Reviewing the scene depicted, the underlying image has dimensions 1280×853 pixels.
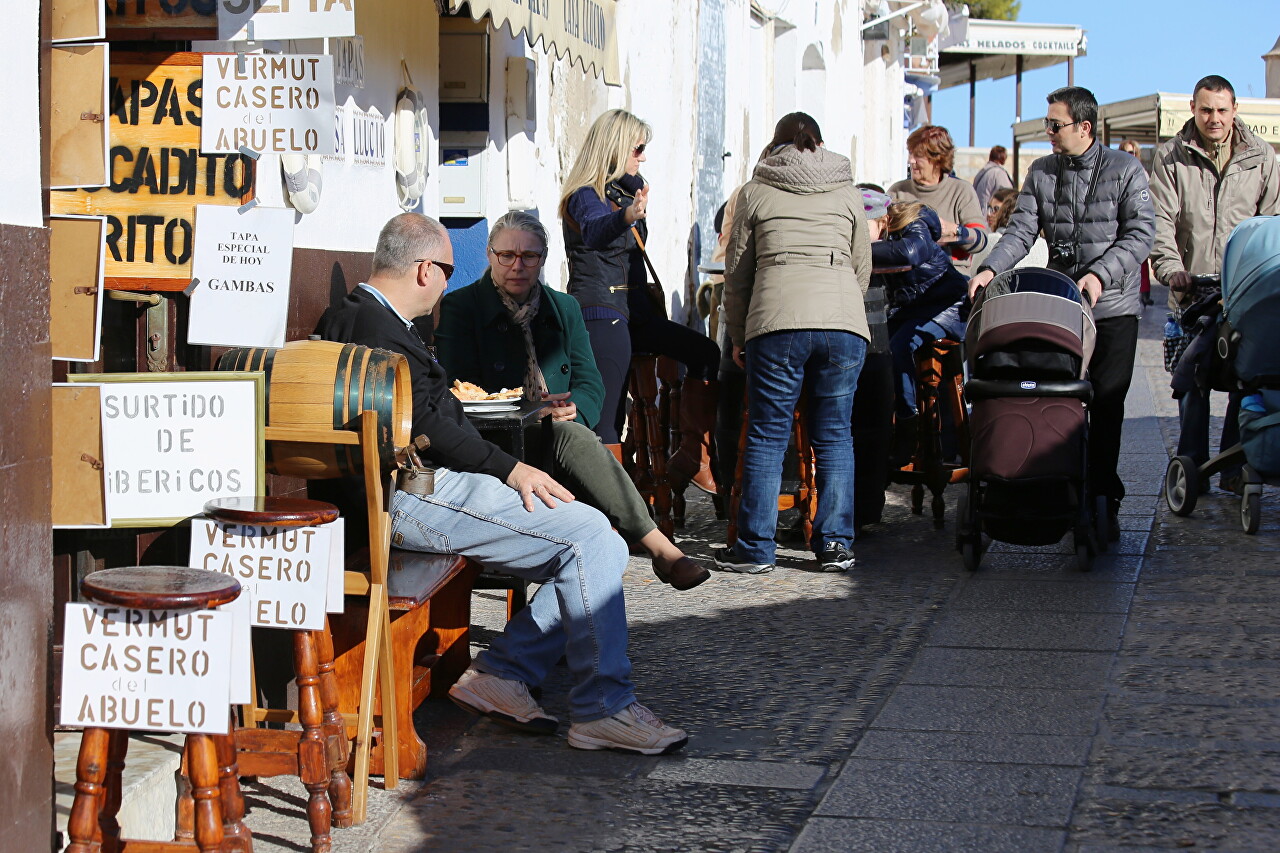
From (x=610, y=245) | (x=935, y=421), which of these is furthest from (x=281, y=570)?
(x=935, y=421)

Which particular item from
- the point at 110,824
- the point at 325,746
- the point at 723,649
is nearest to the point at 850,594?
the point at 723,649

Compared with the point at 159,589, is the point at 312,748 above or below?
below

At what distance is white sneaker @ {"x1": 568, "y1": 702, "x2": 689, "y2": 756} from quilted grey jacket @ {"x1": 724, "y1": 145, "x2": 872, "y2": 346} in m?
2.56

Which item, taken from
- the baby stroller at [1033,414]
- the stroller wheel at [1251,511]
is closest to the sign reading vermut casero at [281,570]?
the baby stroller at [1033,414]

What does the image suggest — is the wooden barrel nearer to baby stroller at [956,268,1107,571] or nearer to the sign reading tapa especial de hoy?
the sign reading tapa especial de hoy

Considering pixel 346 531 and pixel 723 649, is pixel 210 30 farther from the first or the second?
pixel 723 649

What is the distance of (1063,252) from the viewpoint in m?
7.27

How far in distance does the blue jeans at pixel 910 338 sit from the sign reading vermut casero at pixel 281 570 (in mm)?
4680

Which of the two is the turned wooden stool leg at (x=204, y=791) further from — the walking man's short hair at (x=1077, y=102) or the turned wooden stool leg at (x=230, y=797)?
the walking man's short hair at (x=1077, y=102)

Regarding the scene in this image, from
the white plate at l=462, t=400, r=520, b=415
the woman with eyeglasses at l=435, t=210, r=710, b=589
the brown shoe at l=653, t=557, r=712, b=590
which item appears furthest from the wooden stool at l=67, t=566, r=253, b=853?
the woman with eyeglasses at l=435, t=210, r=710, b=589

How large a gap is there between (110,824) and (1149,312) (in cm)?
2079

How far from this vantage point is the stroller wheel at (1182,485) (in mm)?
7766

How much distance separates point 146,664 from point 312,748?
757 mm

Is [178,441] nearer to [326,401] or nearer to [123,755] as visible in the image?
[326,401]
